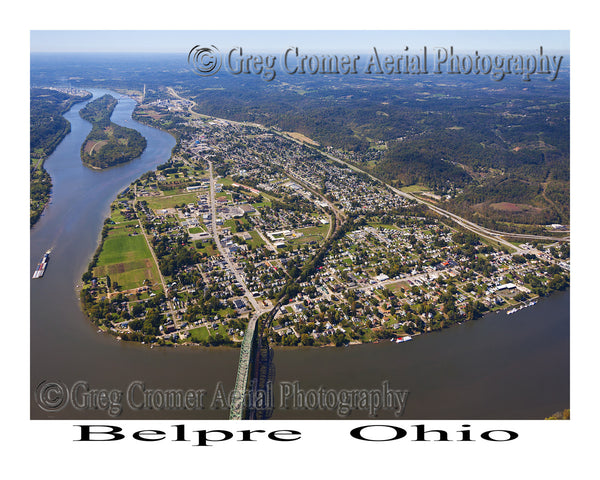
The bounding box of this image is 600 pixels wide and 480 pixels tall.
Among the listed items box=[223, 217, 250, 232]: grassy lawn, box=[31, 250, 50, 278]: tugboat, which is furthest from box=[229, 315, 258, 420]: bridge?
box=[31, 250, 50, 278]: tugboat

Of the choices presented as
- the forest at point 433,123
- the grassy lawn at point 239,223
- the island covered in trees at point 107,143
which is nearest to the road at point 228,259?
the grassy lawn at point 239,223

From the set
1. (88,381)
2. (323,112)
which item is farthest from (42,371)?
(323,112)

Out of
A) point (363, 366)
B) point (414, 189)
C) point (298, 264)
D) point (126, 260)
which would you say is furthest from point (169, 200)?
point (363, 366)

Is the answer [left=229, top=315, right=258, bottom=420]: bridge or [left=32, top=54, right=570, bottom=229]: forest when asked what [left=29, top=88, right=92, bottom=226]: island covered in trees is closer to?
[left=32, top=54, right=570, bottom=229]: forest

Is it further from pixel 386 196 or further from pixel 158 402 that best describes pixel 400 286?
pixel 386 196

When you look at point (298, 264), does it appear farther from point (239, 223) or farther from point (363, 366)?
point (363, 366)

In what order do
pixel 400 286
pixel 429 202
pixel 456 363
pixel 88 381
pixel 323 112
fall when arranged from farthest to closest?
pixel 323 112
pixel 429 202
pixel 400 286
pixel 456 363
pixel 88 381

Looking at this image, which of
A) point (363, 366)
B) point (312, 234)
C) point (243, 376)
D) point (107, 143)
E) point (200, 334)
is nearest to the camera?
point (243, 376)

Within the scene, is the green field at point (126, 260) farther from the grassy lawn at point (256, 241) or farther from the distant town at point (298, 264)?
the grassy lawn at point (256, 241)
